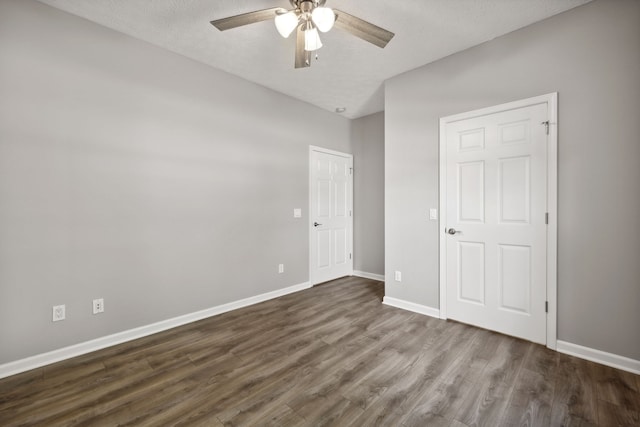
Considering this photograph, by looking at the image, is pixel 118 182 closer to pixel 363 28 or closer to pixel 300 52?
pixel 300 52

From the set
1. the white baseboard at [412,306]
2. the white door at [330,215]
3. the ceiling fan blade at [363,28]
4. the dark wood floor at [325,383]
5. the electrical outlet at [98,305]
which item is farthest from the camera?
the white door at [330,215]

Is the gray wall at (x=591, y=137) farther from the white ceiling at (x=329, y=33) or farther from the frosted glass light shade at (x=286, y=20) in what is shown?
the frosted glass light shade at (x=286, y=20)

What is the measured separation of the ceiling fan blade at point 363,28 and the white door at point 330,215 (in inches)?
90.0

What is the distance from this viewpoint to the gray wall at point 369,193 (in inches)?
182

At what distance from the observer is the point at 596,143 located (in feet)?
7.04

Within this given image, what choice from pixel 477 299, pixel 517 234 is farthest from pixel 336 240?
pixel 517 234

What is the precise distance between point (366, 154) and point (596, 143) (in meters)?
3.02

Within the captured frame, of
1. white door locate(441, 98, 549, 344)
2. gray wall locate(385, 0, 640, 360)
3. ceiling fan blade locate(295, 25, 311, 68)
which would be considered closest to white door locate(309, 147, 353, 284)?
white door locate(441, 98, 549, 344)

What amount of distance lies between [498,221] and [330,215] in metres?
2.44

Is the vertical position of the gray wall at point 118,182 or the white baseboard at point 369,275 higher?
the gray wall at point 118,182

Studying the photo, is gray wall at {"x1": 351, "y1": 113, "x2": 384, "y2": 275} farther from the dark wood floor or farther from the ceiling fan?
the ceiling fan

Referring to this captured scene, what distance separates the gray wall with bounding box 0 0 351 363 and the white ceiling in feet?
0.77

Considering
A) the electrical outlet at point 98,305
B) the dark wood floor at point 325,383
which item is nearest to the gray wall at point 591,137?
the dark wood floor at point 325,383

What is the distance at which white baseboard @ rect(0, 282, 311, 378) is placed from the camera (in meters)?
2.05
